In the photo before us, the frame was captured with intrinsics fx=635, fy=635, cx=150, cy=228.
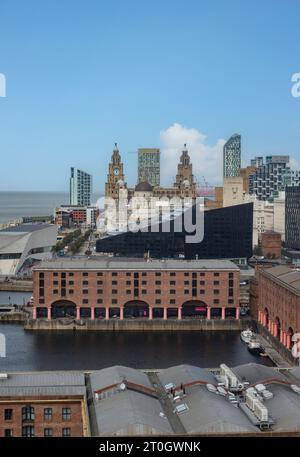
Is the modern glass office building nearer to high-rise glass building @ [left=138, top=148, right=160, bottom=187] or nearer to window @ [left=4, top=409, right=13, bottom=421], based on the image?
high-rise glass building @ [left=138, top=148, right=160, bottom=187]

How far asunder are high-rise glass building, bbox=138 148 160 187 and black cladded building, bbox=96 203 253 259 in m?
70.3

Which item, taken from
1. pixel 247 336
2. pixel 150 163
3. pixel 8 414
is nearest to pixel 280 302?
pixel 247 336

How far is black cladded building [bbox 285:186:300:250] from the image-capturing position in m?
44.0

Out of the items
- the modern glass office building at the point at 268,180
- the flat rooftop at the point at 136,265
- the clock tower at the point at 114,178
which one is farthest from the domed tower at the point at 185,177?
the flat rooftop at the point at 136,265

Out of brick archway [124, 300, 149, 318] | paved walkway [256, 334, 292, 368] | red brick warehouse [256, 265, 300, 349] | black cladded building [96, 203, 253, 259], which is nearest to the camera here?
paved walkway [256, 334, 292, 368]

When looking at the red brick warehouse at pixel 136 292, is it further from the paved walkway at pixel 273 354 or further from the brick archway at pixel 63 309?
the paved walkway at pixel 273 354

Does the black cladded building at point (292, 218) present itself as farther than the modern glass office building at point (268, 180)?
No

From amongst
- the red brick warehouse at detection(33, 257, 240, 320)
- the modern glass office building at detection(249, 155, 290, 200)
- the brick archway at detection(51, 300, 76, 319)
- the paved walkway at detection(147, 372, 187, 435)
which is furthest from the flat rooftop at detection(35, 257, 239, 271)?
the modern glass office building at detection(249, 155, 290, 200)

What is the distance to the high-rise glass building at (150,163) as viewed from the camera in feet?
339

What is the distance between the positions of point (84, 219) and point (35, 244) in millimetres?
37786

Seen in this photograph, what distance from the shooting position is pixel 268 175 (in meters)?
74.6

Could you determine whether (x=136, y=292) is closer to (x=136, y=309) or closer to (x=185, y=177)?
(x=136, y=309)

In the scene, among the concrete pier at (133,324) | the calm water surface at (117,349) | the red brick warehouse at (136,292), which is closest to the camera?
the calm water surface at (117,349)

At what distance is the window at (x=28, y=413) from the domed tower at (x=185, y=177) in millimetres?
52565
